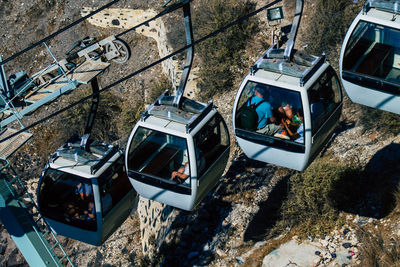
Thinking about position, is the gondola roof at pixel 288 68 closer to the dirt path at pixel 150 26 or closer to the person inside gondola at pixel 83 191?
the person inside gondola at pixel 83 191

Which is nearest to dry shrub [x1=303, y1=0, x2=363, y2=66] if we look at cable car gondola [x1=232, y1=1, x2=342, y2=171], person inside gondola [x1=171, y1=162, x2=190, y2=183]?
cable car gondola [x1=232, y1=1, x2=342, y2=171]

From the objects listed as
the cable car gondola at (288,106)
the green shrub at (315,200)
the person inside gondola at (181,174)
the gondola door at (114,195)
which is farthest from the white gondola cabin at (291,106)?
the green shrub at (315,200)

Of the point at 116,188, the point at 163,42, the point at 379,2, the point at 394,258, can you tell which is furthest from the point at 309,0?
the point at 116,188

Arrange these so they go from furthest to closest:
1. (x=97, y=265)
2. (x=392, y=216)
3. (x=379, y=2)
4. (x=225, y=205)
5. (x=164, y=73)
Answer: (x=164, y=73)
(x=97, y=265)
(x=225, y=205)
(x=392, y=216)
(x=379, y=2)

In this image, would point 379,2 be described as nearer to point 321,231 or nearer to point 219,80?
point 321,231

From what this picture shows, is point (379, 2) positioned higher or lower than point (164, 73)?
higher

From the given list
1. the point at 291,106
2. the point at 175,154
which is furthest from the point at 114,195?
the point at 291,106

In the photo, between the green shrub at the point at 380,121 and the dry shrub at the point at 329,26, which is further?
the dry shrub at the point at 329,26
